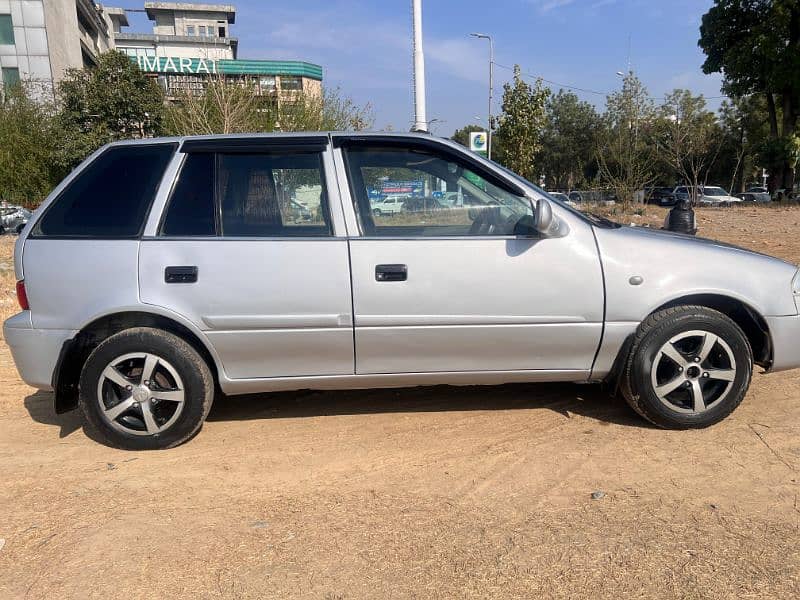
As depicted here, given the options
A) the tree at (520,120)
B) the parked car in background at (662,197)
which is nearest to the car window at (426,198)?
the tree at (520,120)

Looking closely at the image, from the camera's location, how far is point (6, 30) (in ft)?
138

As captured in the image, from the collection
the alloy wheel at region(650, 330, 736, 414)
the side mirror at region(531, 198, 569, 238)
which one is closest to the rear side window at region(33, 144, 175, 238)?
the side mirror at region(531, 198, 569, 238)

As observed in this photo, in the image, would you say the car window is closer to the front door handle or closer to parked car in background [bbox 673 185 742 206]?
the front door handle

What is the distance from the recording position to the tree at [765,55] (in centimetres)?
2650

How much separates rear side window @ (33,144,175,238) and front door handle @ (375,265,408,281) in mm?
1439

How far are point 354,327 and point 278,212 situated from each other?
0.86 meters

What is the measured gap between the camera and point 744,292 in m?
3.67

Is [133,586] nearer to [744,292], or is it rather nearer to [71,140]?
[744,292]

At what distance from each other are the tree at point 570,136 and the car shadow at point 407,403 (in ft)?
135

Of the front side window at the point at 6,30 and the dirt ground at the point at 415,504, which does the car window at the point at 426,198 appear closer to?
the dirt ground at the point at 415,504

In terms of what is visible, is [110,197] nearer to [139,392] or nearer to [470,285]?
[139,392]

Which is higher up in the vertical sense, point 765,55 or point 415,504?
point 765,55


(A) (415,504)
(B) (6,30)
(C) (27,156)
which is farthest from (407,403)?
(B) (6,30)

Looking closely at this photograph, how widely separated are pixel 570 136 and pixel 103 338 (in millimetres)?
45774
